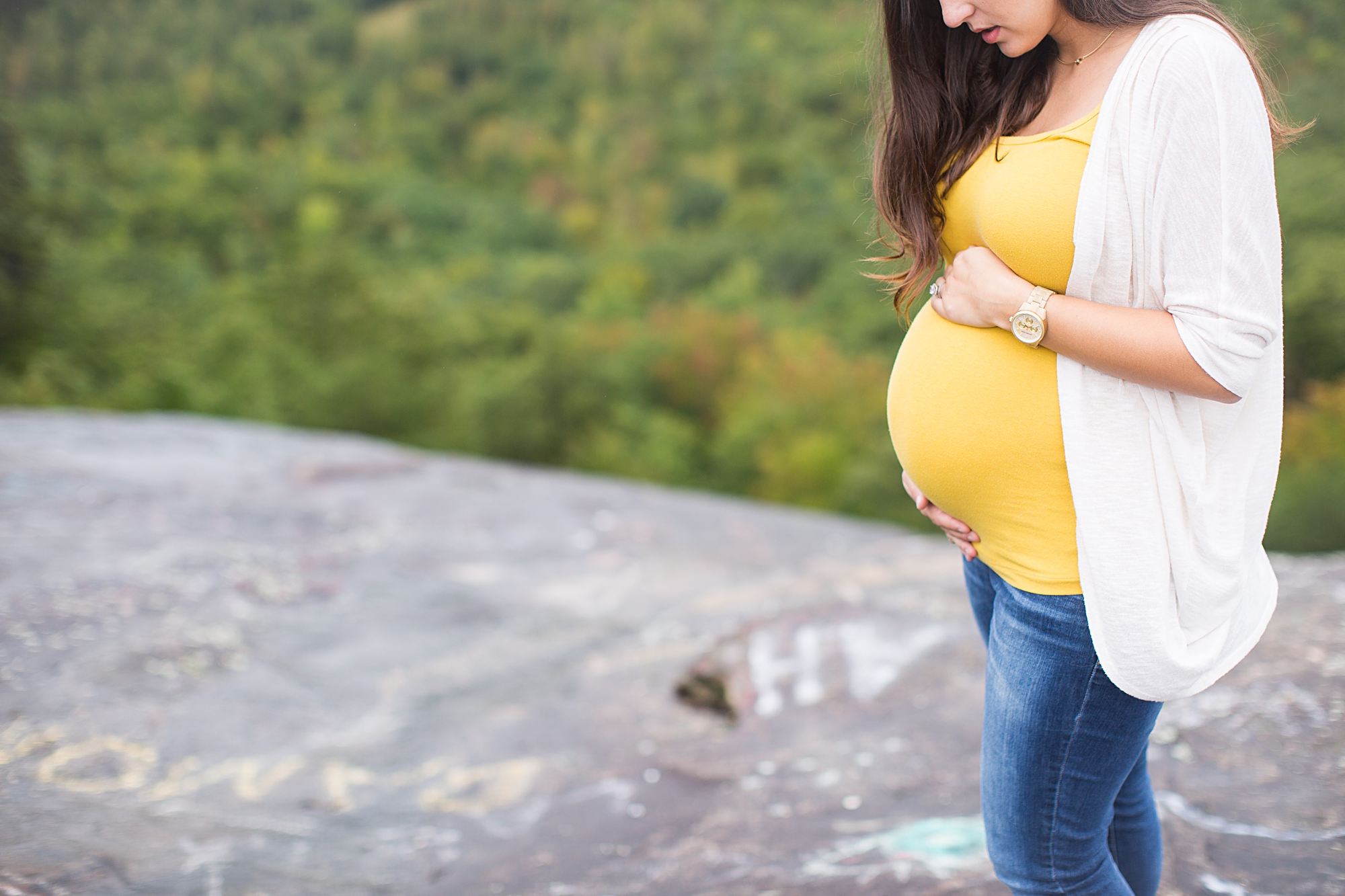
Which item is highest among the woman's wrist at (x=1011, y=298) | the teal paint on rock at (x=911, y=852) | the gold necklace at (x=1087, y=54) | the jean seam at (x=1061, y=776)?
the gold necklace at (x=1087, y=54)

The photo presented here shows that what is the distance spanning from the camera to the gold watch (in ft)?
2.86

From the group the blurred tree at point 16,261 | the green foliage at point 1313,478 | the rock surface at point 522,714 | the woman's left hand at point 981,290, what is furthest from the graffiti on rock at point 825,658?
the blurred tree at point 16,261

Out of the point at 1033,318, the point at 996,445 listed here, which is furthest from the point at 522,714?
the point at 1033,318

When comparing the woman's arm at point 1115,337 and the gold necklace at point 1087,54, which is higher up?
the gold necklace at point 1087,54

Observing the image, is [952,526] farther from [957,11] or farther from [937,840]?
[937,840]

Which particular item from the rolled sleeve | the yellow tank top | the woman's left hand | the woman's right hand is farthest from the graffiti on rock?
the rolled sleeve

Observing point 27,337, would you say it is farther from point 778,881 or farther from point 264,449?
point 778,881

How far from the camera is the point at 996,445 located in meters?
0.94

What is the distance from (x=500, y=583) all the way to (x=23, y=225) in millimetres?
12744

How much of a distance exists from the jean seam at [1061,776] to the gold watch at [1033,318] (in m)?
0.32

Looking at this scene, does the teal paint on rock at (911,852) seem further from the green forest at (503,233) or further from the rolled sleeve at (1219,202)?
the green forest at (503,233)

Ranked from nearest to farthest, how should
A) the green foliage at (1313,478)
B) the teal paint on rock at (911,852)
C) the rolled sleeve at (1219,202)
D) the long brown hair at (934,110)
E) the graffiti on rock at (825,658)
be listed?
the rolled sleeve at (1219,202)
the long brown hair at (934,110)
the teal paint on rock at (911,852)
the graffiti on rock at (825,658)
the green foliage at (1313,478)

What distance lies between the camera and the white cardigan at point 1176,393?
0.78 m

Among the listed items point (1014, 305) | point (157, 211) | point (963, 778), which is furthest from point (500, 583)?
point (157, 211)
